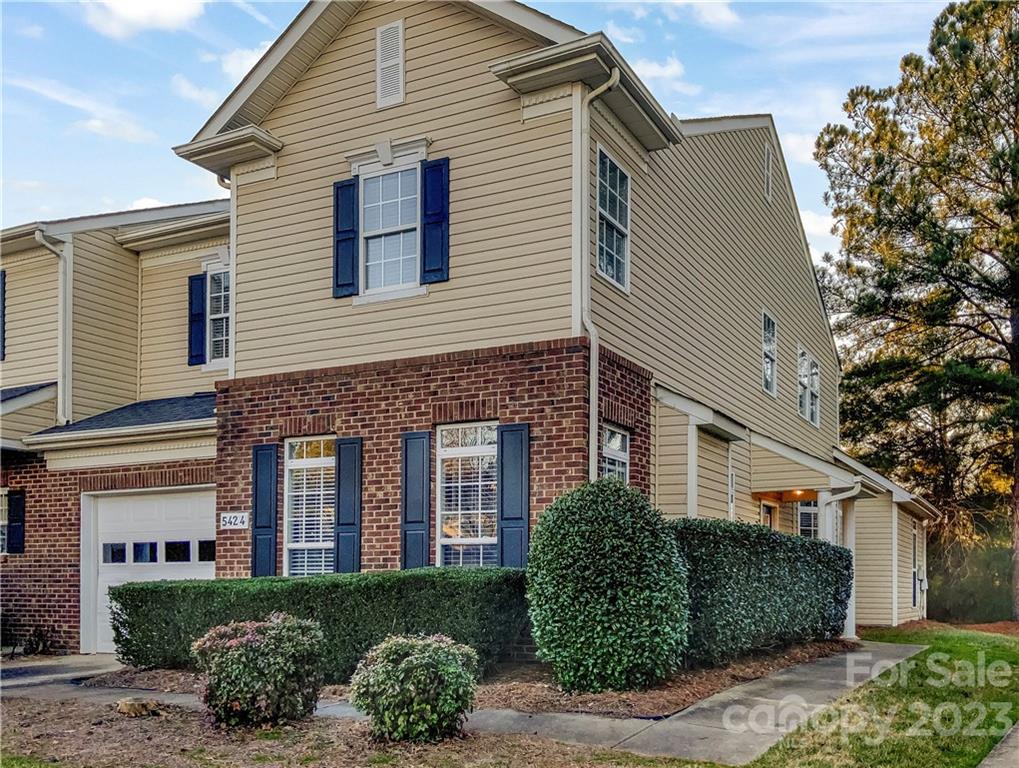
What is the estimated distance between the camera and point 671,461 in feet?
42.2

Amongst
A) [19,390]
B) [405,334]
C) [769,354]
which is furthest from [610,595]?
[19,390]

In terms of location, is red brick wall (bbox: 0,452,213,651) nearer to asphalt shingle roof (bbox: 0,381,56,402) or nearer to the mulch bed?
asphalt shingle roof (bbox: 0,381,56,402)

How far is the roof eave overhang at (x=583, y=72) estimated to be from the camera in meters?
10.9

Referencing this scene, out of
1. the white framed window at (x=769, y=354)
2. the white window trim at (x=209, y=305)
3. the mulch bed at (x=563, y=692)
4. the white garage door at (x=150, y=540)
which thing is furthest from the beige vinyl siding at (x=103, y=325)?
the white framed window at (x=769, y=354)

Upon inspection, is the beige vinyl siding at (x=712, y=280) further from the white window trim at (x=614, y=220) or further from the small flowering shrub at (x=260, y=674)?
the small flowering shrub at (x=260, y=674)

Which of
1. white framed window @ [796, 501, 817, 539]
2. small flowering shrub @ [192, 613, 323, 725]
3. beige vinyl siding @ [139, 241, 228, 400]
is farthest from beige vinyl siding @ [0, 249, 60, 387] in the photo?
white framed window @ [796, 501, 817, 539]

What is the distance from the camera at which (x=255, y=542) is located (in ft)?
42.2

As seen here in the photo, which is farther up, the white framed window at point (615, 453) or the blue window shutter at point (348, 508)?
the white framed window at point (615, 453)

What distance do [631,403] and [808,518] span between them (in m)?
9.33

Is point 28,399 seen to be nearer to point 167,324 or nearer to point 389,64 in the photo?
point 167,324

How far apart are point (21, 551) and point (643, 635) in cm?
1083

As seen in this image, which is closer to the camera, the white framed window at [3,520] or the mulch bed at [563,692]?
the mulch bed at [563,692]

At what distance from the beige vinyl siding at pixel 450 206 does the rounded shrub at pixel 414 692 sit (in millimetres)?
4422

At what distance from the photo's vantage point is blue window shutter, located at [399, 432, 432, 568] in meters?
11.7
